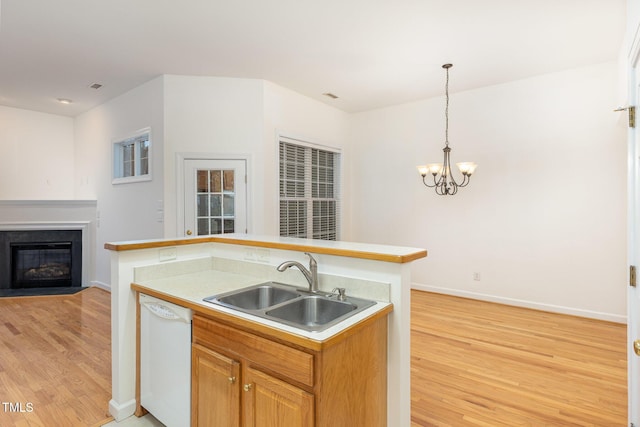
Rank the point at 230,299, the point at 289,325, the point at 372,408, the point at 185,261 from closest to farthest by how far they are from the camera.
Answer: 1. the point at 289,325
2. the point at 372,408
3. the point at 230,299
4. the point at 185,261

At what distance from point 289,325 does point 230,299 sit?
24.5 inches

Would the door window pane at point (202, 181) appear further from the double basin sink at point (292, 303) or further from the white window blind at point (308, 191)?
the double basin sink at point (292, 303)

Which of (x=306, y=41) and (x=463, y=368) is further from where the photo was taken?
(x=306, y=41)

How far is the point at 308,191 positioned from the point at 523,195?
117 inches

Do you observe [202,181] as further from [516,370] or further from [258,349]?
[516,370]

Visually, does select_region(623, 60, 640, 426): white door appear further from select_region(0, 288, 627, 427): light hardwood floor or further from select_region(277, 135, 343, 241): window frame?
select_region(277, 135, 343, 241): window frame

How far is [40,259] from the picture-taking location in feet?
17.7

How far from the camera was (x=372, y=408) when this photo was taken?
1.55 m

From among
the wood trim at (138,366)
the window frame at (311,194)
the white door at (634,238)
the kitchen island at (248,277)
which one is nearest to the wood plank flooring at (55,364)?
the wood trim at (138,366)

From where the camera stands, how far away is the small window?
445 cm

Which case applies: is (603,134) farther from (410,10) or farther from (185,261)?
(185,261)

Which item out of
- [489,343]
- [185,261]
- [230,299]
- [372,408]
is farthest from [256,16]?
[489,343]

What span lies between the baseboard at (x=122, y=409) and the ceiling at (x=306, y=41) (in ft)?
9.68

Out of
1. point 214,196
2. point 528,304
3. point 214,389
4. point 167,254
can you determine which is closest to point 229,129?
point 214,196
